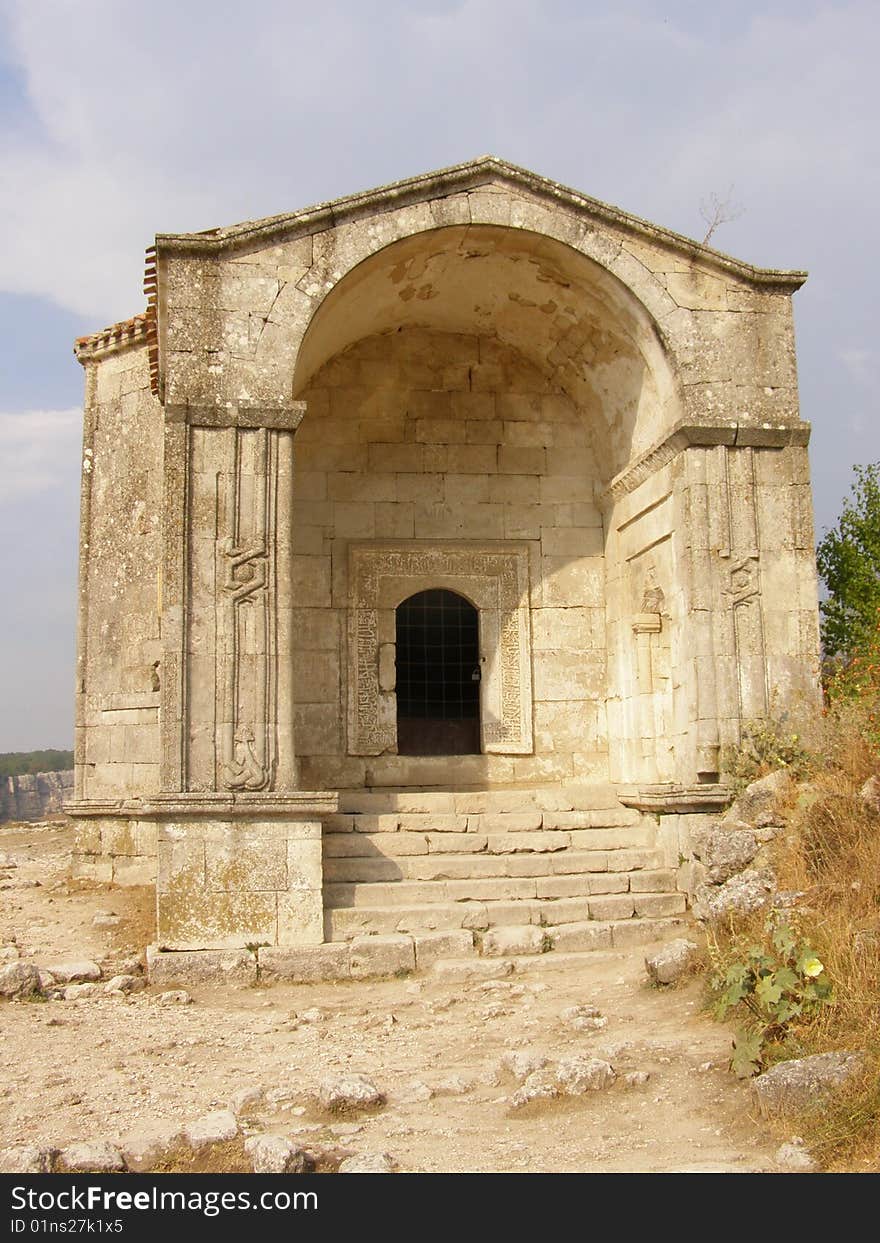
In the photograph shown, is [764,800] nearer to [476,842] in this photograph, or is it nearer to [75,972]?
[476,842]

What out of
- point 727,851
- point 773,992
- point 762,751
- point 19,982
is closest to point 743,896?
point 727,851

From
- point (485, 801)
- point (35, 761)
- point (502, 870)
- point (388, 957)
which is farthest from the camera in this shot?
point (35, 761)

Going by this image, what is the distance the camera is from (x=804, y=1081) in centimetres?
470

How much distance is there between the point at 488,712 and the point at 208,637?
3577 millimetres

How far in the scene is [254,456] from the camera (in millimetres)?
8836

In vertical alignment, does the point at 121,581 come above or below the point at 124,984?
above

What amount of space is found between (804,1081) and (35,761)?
67.5 m

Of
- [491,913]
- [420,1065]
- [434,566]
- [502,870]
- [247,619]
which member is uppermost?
[434,566]

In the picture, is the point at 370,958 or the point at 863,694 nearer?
the point at 370,958

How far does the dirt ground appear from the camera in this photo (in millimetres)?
4762

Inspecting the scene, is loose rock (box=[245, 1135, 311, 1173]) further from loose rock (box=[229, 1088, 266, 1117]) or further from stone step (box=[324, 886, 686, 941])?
stone step (box=[324, 886, 686, 941])

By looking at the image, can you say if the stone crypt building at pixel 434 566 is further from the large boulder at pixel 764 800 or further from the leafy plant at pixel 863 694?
the large boulder at pixel 764 800

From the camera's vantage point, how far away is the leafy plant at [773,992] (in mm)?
5270
